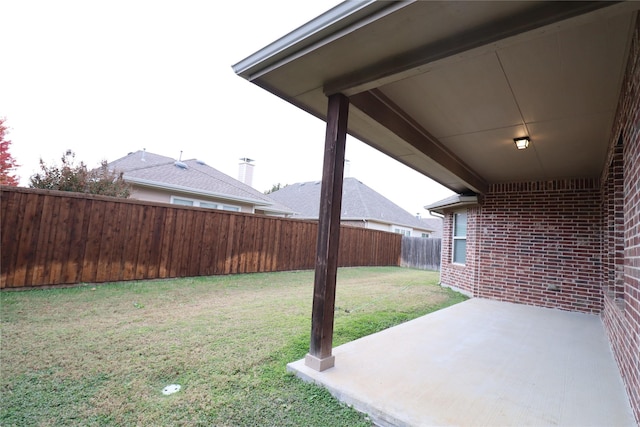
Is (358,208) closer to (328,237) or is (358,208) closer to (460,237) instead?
(460,237)

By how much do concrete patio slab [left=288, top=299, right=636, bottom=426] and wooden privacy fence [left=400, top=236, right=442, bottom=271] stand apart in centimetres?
1041

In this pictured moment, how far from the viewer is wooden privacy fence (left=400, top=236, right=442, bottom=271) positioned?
Result: 14.7m

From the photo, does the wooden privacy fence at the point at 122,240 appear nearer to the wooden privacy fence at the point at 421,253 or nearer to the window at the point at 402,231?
the wooden privacy fence at the point at 421,253

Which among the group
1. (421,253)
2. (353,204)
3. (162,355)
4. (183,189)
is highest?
(353,204)

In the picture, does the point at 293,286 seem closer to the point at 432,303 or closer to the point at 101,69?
the point at 432,303

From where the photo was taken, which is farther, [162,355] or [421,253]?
[421,253]

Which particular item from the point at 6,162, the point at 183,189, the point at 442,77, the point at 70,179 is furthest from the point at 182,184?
the point at 442,77

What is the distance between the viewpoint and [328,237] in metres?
2.75

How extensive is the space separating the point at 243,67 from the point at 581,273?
6972 mm

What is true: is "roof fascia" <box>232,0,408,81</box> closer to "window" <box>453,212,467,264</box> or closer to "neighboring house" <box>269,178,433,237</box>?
"window" <box>453,212,467,264</box>

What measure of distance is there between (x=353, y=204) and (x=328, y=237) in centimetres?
1669

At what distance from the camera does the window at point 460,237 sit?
8146mm

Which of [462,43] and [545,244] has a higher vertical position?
[462,43]

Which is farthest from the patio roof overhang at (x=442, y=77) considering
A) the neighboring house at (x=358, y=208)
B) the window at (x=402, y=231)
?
the window at (x=402, y=231)
